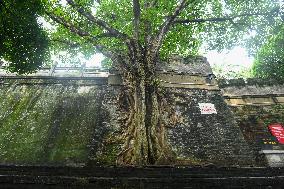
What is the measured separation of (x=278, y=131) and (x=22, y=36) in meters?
9.00

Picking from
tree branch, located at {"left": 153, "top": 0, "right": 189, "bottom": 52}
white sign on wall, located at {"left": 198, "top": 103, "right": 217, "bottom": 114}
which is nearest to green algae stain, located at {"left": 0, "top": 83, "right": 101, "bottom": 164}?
tree branch, located at {"left": 153, "top": 0, "right": 189, "bottom": 52}

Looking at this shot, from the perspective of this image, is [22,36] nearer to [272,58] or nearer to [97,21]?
[97,21]

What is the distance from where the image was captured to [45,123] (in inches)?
448

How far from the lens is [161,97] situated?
951 centimetres

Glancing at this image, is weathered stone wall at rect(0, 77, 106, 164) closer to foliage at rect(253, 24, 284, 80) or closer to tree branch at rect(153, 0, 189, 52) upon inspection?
tree branch at rect(153, 0, 189, 52)

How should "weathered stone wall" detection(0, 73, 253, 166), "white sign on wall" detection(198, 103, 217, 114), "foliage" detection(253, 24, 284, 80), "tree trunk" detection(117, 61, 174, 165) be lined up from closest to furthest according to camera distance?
"tree trunk" detection(117, 61, 174, 165) < "weathered stone wall" detection(0, 73, 253, 166) < "white sign on wall" detection(198, 103, 217, 114) < "foliage" detection(253, 24, 284, 80)

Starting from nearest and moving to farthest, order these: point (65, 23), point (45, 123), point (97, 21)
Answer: point (97, 21) < point (65, 23) < point (45, 123)

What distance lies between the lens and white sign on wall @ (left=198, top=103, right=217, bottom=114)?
1170 centimetres

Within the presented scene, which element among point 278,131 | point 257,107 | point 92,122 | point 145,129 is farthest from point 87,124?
point 278,131

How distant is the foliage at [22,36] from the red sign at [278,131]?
8153 millimetres

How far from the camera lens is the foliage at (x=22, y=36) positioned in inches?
301

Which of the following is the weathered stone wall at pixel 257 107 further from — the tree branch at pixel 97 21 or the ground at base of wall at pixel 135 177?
the ground at base of wall at pixel 135 177

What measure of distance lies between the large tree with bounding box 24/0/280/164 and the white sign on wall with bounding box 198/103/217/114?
4.62 ft

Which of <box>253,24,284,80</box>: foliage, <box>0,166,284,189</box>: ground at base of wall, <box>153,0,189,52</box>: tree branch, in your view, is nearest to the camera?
<box>0,166,284,189</box>: ground at base of wall
